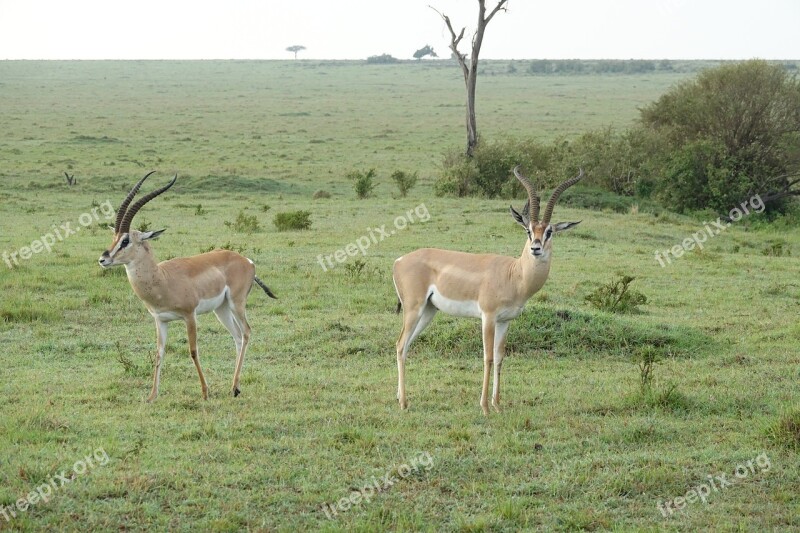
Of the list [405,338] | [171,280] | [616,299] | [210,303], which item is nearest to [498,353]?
[405,338]

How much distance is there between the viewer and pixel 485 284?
290 inches

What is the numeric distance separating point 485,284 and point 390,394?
4.40 ft

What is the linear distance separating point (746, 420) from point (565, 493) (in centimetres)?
218

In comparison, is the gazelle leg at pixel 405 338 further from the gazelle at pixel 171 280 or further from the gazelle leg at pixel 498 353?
the gazelle at pixel 171 280

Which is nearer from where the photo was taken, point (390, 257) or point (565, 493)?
point (565, 493)

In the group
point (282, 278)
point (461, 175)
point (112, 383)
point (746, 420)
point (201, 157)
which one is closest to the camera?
point (746, 420)

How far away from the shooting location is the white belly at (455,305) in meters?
7.43

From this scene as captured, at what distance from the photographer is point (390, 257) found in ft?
51.2

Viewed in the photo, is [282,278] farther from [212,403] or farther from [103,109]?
[103,109]

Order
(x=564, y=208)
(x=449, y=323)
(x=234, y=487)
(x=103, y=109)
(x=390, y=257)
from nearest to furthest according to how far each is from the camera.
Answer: (x=234, y=487)
(x=449, y=323)
(x=390, y=257)
(x=564, y=208)
(x=103, y=109)

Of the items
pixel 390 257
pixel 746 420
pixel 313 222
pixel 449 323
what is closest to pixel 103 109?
pixel 313 222

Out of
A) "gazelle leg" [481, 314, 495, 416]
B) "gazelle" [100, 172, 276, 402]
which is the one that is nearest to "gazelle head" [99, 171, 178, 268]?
"gazelle" [100, 172, 276, 402]

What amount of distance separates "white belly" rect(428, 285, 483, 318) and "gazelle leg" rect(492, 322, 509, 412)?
21 centimetres
